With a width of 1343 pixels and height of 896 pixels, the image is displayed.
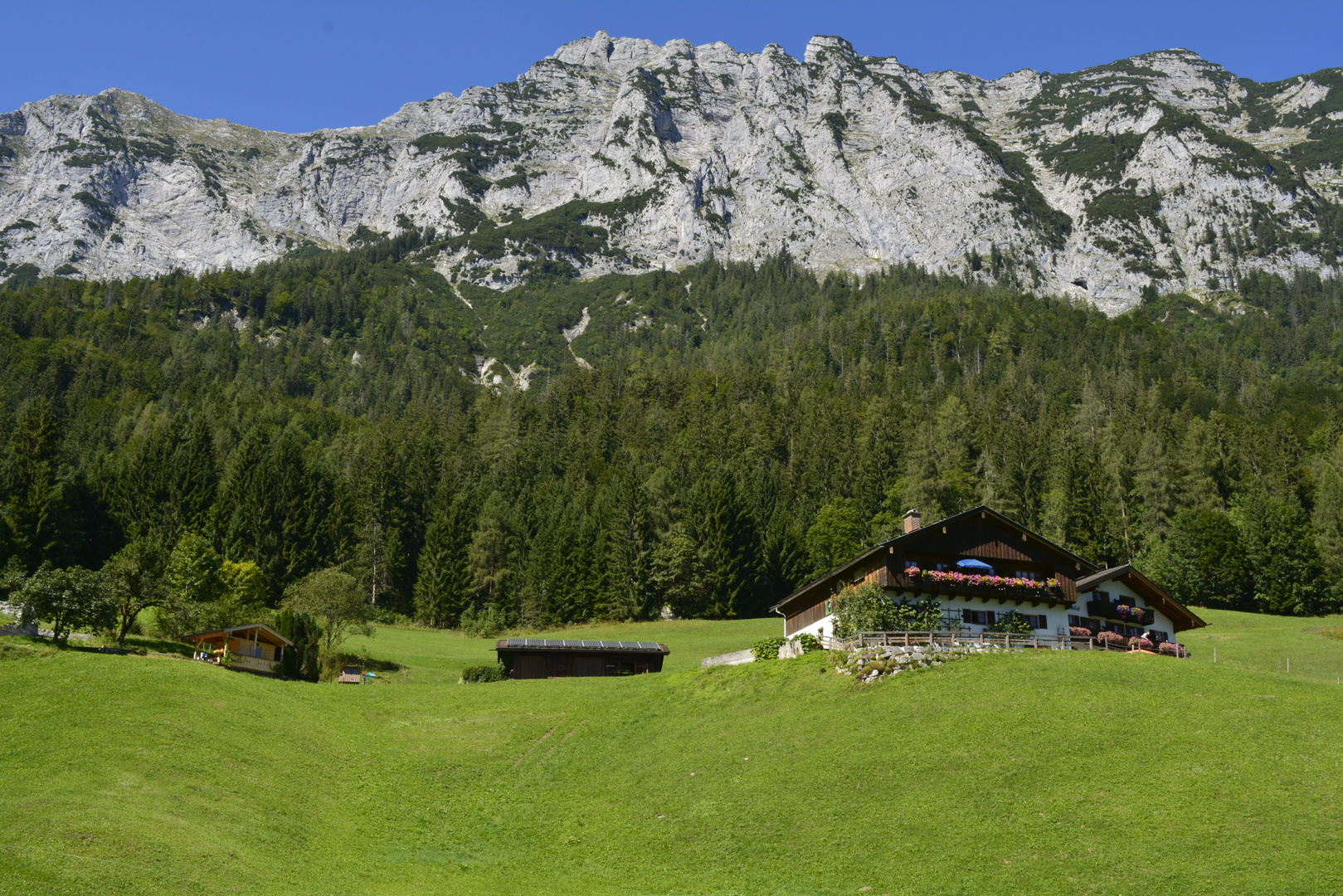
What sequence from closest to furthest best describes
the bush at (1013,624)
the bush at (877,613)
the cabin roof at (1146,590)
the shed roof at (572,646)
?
the bush at (877,613), the bush at (1013,624), the cabin roof at (1146,590), the shed roof at (572,646)

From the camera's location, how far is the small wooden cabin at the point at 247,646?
53.9 meters

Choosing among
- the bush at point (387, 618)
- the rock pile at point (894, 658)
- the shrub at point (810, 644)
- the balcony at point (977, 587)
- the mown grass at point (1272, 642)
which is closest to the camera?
the rock pile at point (894, 658)

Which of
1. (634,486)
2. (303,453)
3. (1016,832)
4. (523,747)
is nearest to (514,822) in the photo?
(523,747)

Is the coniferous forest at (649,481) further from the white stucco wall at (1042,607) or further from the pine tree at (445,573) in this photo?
the white stucco wall at (1042,607)

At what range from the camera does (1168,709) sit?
32281 mm

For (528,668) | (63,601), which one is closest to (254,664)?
(63,601)

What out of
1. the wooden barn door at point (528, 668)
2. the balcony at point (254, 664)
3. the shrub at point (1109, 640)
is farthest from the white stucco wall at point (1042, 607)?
the balcony at point (254, 664)

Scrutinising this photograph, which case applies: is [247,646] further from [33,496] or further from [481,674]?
[33,496]

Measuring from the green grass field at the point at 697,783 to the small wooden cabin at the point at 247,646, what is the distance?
8.46 meters

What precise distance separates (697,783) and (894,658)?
12.8 metres

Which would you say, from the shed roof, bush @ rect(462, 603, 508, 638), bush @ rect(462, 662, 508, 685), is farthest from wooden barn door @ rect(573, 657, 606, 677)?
bush @ rect(462, 603, 508, 638)

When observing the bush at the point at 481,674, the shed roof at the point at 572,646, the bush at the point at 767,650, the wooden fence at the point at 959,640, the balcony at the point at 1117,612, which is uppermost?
the balcony at the point at 1117,612

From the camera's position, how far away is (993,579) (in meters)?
51.4

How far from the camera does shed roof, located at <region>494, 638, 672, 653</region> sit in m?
58.9
